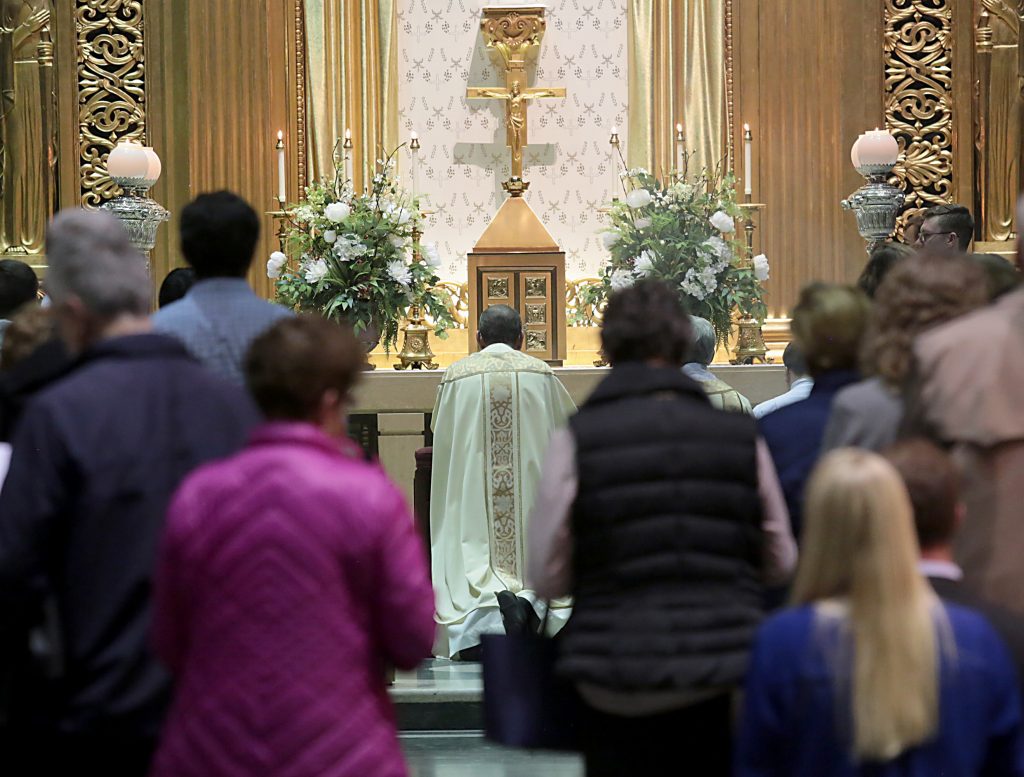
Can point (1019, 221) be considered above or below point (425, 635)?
above

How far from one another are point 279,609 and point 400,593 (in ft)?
0.75

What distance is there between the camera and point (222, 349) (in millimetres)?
4246

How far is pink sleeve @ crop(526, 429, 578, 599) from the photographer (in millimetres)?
3707

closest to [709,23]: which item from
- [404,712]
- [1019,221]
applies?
→ [404,712]

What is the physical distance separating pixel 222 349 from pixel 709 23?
7.14m

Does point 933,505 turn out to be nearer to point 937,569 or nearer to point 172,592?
point 937,569

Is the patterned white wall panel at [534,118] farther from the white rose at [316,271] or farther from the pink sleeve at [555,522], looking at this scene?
the pink sleeve at [555,522]

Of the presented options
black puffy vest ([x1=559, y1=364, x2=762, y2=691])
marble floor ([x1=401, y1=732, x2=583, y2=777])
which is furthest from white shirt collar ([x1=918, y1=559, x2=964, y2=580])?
marble floor ([x1=401, y1=732, x2=583, y2=777])

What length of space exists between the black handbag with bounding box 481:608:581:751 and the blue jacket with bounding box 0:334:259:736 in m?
0.79

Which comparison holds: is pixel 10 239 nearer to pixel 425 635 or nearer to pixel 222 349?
pixel 222 349

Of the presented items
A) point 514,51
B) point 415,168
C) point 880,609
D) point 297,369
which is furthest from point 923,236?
point 415,168

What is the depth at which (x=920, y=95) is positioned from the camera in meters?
10.5

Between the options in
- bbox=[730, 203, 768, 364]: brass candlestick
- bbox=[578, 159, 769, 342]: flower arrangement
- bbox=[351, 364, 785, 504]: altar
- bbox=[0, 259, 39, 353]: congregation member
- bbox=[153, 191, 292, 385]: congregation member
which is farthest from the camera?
bbox=[730, 203, 768, 364]: brass candlestick

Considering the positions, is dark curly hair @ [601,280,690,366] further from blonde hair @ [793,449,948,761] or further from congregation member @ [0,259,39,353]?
congregation member @ [0,259,39,353]
